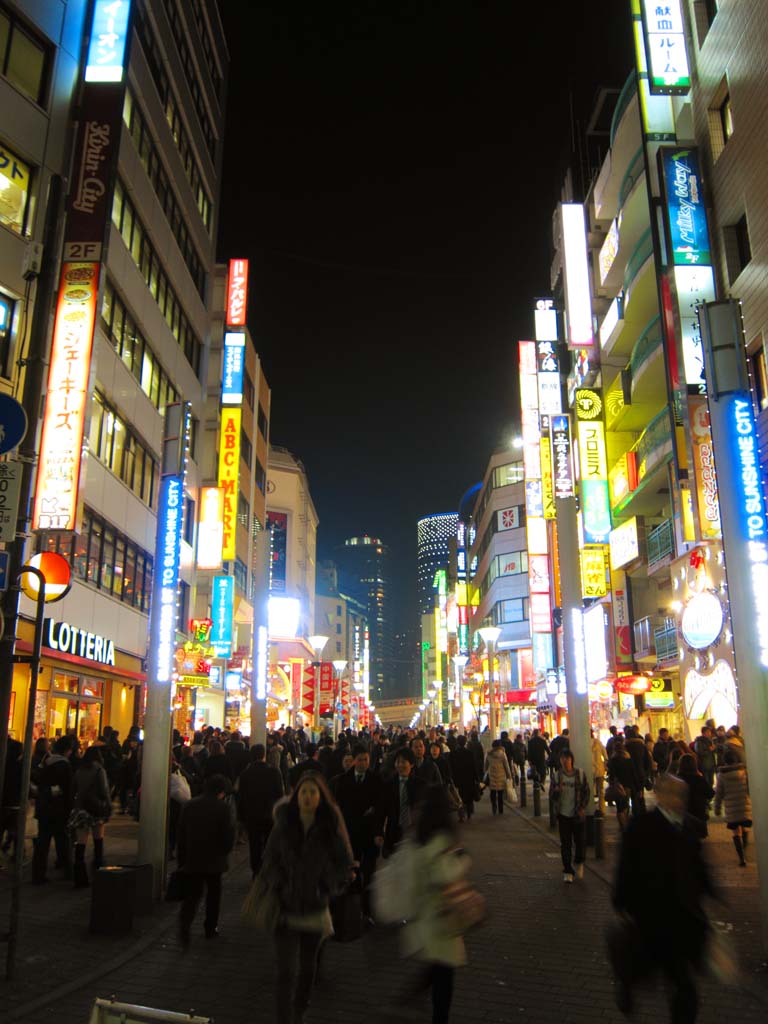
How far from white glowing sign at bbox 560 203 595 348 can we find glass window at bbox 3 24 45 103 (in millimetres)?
20892

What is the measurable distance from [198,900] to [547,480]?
30.8m

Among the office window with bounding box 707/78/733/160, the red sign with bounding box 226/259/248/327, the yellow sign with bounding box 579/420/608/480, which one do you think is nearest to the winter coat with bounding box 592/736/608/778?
the office window with bounding box 707/78/733/160

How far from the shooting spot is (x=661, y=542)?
29.7 m

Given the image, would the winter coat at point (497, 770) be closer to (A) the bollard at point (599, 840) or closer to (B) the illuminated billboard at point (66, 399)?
(A) the bollard at point (599, 840)

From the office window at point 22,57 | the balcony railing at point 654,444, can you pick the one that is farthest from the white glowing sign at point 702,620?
the office window at point 22,57

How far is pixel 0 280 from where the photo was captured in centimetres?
1792

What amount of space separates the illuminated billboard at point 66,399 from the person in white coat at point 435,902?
538 inches

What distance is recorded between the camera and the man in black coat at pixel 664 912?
16.6 feet

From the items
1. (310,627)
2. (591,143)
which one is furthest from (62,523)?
(310,627)

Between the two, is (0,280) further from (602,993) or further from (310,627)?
(310,627)

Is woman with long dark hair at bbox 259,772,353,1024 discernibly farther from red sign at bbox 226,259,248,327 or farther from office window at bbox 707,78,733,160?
red sign at bbox 226,259,248,327

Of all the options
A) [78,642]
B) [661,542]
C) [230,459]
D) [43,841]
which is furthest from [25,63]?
[661,542]

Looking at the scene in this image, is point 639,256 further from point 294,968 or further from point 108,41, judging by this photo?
point 294,968

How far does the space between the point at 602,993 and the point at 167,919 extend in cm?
499
